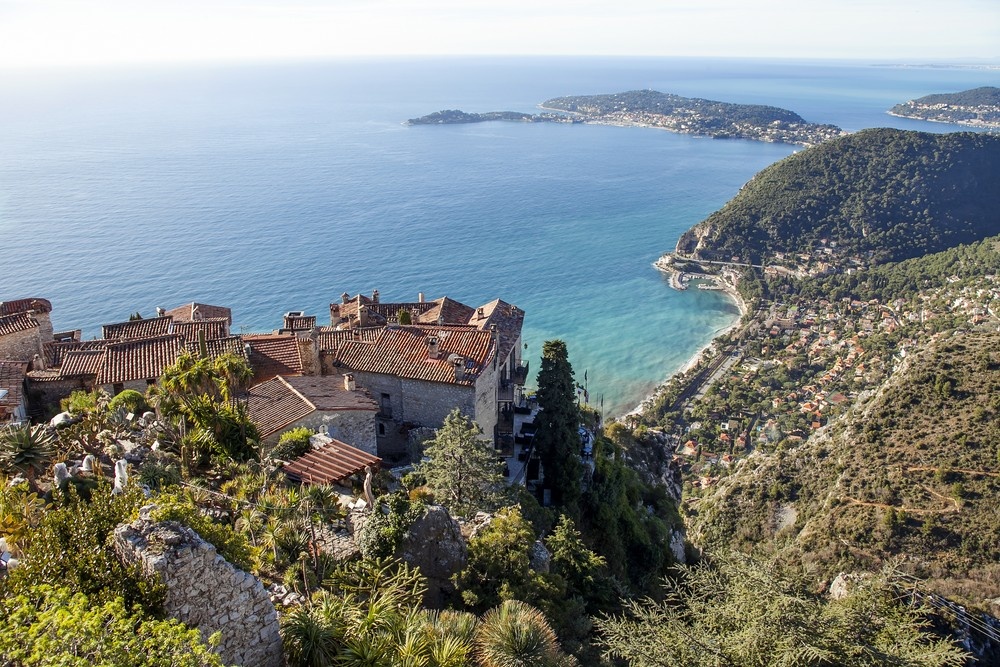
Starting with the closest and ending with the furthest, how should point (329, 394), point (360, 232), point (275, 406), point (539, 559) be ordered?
1. point (539, 559)
2. point (275, 406)
3. point (329, 394)
4. point (360, 232)

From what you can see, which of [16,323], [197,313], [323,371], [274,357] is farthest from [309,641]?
[197,313]

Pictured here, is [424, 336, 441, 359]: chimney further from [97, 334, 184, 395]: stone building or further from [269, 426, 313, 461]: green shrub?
[97, 334, 184, 395]: stone building

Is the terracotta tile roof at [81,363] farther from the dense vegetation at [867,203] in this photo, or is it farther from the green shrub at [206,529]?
the dense vegetation at [867,203]

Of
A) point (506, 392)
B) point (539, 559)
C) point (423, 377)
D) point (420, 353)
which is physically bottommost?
point (539, 559)

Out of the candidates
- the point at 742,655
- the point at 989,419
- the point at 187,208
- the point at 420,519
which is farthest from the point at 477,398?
the point at 187,208

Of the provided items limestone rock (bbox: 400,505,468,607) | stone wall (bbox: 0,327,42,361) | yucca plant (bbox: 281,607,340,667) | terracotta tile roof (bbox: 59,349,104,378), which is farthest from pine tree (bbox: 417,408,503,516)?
stone wall (bbox: 0,327,42,361)

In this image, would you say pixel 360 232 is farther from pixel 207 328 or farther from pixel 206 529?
pixel 206 529
